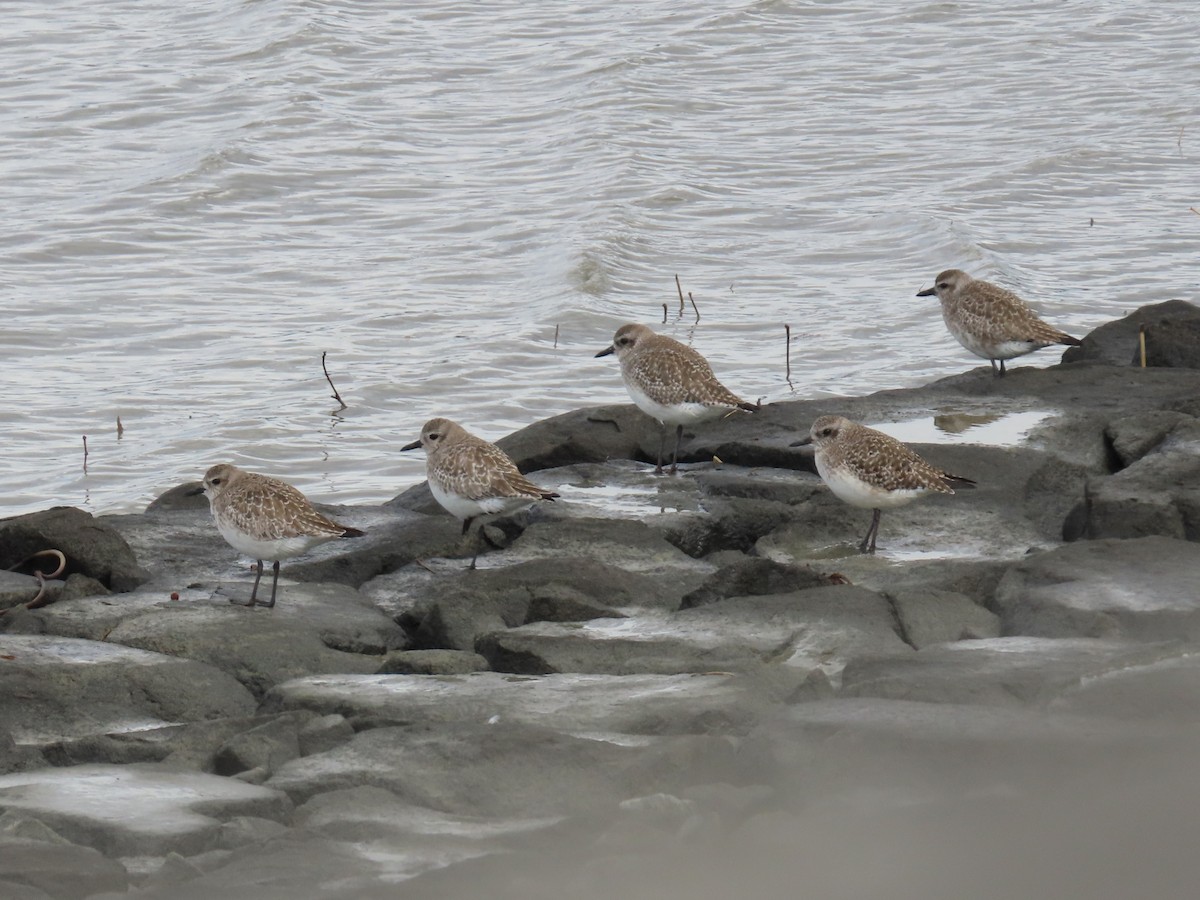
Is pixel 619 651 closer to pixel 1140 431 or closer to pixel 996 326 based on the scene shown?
pixel 1140 431


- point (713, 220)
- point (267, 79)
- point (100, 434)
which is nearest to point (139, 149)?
point (267, 79)

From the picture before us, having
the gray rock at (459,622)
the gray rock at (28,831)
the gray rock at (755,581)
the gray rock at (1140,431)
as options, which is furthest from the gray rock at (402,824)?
the gray rock at (1140,431)

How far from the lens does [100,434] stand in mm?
16234

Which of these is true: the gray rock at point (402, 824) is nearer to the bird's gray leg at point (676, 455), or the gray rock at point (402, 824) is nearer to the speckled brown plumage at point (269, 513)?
the speckled brown plumage at point (269, 513)

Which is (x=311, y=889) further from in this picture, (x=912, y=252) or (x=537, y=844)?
(x=912, y=252)

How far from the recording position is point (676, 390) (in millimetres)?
12039

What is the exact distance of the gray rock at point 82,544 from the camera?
9.99 meters

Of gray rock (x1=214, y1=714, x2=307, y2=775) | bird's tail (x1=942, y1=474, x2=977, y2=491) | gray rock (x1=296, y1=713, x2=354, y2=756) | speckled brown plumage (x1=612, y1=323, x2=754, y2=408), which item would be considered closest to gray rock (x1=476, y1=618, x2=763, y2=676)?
gray rock (x1=296, y1=713, x2=354, y2=756)

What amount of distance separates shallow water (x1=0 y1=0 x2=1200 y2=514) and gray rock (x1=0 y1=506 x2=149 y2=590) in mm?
4218

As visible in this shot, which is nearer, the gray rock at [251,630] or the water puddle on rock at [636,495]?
the gray rock at [251,630]

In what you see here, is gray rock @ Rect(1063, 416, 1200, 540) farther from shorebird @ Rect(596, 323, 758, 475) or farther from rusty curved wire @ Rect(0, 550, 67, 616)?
rusty curved wire @ Rect(0, 550, 67, 616)

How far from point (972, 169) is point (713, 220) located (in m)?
4.73

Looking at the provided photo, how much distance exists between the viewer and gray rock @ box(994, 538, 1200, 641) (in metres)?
7.70

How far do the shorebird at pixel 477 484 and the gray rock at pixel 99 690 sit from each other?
231 cm
